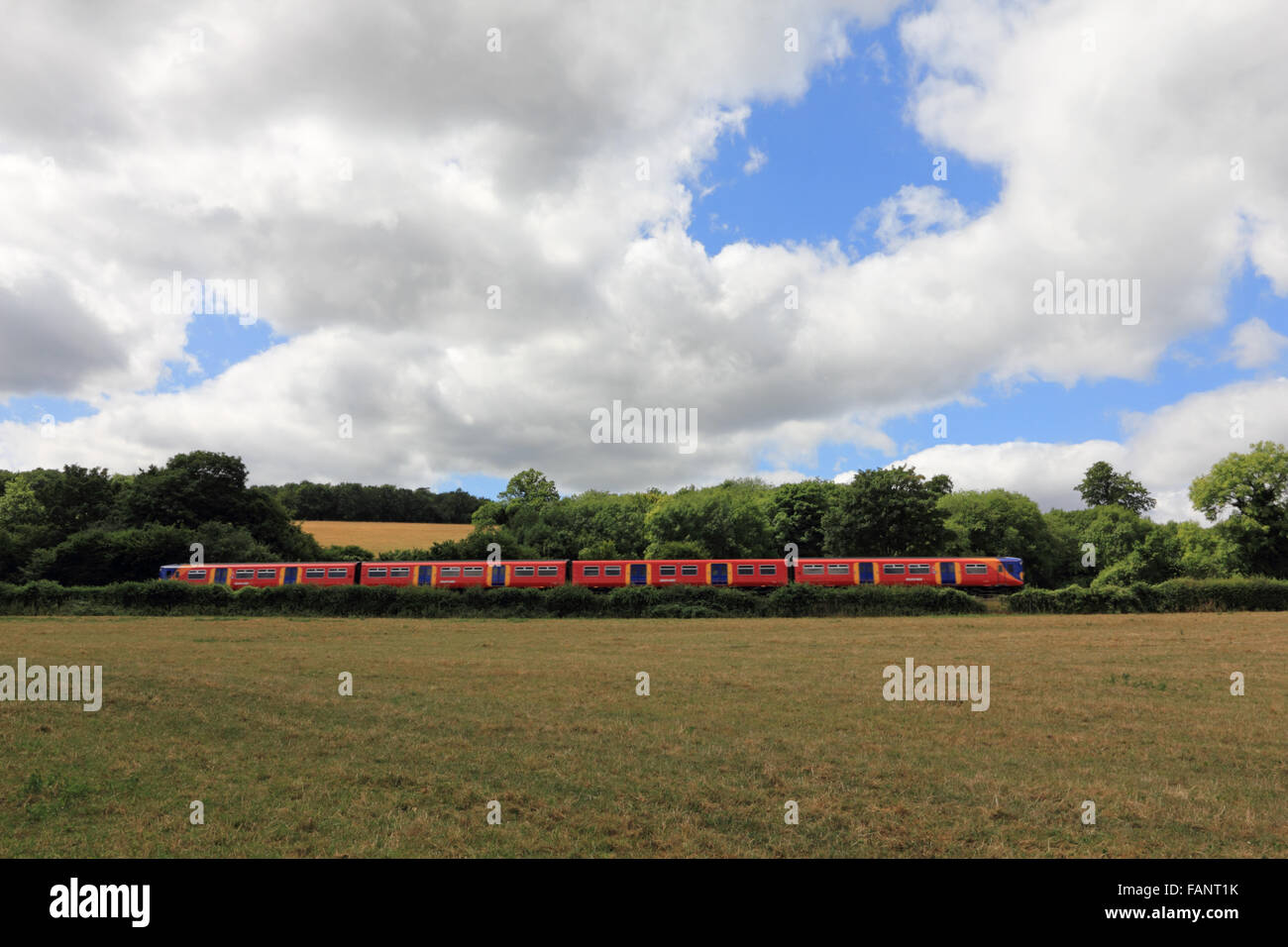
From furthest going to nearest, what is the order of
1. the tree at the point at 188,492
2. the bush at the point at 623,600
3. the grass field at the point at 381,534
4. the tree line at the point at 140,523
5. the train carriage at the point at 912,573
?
the grass field at the point at 381,534 < the tree at the point at 188,492 < the tree line at the point at 140,523 < the train carriage at the point at 912,573 < the bush at the point at 623,600

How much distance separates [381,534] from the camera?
101 m

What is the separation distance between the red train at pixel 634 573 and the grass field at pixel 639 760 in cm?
2892

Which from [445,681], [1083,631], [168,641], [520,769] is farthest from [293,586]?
[1083,631]

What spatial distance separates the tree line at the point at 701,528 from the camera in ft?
210

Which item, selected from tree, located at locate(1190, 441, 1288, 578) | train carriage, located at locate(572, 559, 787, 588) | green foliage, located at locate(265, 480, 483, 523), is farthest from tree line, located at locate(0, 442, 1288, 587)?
green foliage, located at locate(265, 480, 483, 523)

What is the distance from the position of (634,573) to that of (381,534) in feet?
196

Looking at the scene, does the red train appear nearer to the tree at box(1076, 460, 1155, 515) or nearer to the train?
the train

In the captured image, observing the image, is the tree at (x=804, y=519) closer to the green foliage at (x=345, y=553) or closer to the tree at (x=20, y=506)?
the green foliage at (x=345, y=553)

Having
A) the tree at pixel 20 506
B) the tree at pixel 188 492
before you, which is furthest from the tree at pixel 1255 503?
the tree at pixel 20 506

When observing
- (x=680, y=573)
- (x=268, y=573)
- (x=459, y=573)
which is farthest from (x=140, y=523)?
(x=680, y=573)

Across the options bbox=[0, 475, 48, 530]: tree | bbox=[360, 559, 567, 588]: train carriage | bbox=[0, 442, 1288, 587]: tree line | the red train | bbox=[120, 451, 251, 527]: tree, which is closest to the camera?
the red train

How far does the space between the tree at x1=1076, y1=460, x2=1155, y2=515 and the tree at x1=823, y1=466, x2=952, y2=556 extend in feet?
227

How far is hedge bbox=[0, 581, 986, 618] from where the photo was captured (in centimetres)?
4084
